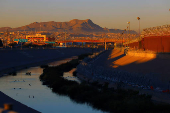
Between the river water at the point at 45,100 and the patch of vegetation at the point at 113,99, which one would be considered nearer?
the patch of vegetation at the point at 113,99

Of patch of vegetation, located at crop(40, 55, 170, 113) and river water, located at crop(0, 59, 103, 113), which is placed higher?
patch of vegetation, located at crop(40, 55, 170, 113)

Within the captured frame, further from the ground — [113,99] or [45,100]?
[113,99]

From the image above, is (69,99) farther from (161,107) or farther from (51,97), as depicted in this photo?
(161,107)

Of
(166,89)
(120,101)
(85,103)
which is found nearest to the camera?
(120,101)

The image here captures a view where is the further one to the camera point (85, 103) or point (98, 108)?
point (85, 103)

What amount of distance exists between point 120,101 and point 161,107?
2.71 m

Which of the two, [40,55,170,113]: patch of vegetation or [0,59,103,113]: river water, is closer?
[40,55,170,113]: patch of vegetation

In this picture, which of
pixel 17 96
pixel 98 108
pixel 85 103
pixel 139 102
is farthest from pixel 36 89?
pixel 139 102

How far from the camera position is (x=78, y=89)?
24625 mm

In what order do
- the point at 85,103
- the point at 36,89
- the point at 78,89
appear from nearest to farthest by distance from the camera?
the point at 85,103, the point at 78,89, the point at 36,89

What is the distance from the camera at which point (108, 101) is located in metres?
20.0

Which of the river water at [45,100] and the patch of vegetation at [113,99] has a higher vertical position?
the patch of vegetation at [113,99]

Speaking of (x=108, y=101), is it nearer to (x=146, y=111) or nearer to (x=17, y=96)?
(x=146, y=111)

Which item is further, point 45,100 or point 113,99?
point 45,100
